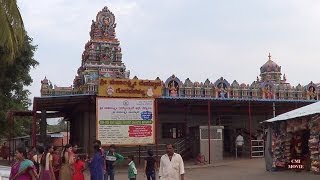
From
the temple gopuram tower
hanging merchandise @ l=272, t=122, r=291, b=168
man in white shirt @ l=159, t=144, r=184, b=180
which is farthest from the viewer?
the temple gopuram tower

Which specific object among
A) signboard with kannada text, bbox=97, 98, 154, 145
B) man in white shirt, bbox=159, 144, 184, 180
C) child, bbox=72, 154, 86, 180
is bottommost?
child, bbox=72, 154, 86, 180

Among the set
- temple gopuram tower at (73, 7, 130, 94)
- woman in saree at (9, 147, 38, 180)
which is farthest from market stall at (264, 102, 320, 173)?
temple gopuram tower at (73, 7, 130, 94)

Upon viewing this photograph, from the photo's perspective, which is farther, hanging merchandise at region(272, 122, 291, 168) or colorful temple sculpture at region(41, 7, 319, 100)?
colorful temple sculpture at region(41, 7, 319, 100)

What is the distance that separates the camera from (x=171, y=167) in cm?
874

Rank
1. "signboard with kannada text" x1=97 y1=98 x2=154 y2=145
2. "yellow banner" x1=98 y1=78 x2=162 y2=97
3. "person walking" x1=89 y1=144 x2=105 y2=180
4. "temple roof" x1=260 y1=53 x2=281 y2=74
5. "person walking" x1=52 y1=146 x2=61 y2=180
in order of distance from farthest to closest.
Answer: "temple roof" x1=260 y1=53 x2=281 y2=74
"yellow banner" x1=98 y1=78 x2=162 y2=97
"signboard with kannada text" x1=97 y1=98 x2=154 y2=145
"person walking" x1=89 y1=144 x2=105 y2=180
"person walking" x1=52 y1=146 x2=61 y2=180

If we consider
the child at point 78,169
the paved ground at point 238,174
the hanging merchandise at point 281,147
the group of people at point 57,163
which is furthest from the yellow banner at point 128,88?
the child at point 78,169

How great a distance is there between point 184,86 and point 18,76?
41.4 ft

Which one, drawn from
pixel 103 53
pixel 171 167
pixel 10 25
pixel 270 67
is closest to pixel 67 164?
pixel 171 167

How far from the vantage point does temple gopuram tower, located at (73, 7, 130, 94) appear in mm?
39463

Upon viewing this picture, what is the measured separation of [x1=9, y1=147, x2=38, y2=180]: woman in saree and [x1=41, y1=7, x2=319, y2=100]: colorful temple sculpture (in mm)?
20519

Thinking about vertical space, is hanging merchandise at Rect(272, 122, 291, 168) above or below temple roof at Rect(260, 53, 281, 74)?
below

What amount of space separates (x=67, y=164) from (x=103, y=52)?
31.4m

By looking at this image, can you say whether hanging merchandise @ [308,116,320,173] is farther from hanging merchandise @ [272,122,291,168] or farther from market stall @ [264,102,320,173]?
hanging merchandise @ [272,122,291,168]

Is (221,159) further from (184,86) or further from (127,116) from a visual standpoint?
(184,86)
